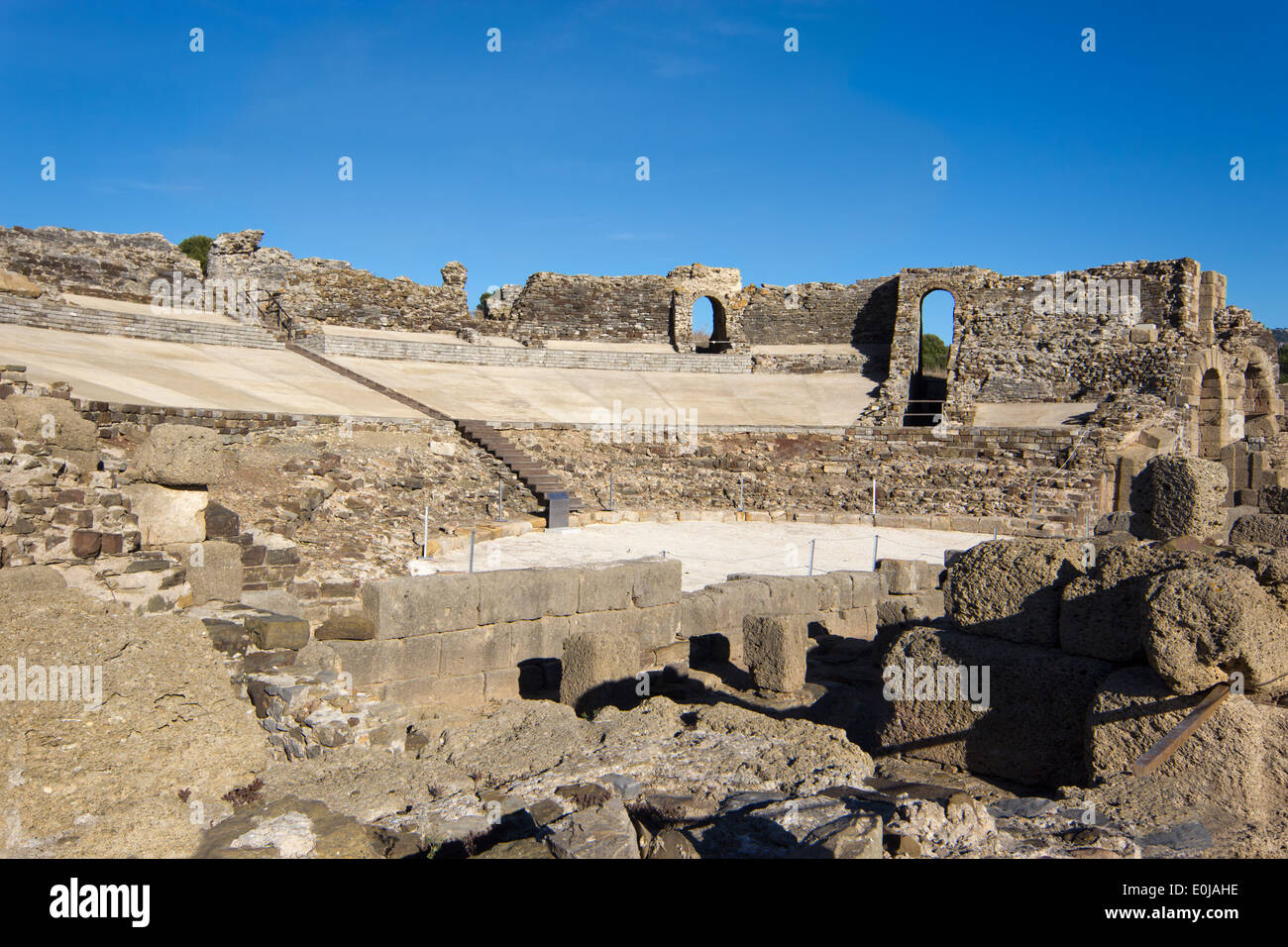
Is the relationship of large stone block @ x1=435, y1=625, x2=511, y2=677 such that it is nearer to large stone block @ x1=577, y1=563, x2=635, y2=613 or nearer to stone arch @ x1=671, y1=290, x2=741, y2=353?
large stone block @ x1=577, y1=563, x2=635, y2=613

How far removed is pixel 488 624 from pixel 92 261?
22.4 meters

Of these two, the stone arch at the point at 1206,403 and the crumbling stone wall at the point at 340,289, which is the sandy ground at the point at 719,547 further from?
the crumbling stone wall at the point at 340,289

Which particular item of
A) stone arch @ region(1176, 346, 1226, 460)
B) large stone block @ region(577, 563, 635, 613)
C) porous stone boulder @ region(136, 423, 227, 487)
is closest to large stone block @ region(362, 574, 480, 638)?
large stone block @ region(577, 563, 635, 613)

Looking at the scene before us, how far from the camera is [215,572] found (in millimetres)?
7328

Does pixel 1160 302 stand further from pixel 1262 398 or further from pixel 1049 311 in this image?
pixel 1262 398

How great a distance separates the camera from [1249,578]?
4.34m

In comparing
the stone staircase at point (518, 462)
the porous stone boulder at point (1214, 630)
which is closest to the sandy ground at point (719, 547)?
the stone staircase at point (518, 462)

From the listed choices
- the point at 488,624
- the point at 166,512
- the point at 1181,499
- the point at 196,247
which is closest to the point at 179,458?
the point at 166,512

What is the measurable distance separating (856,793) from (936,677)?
1253 millimetres

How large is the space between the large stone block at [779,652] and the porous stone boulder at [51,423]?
6747 mm

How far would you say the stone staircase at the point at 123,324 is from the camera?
2028 cm

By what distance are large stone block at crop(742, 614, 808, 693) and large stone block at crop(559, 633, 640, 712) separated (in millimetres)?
1369

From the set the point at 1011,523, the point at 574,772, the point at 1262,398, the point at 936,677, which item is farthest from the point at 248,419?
the point at 1262,398
